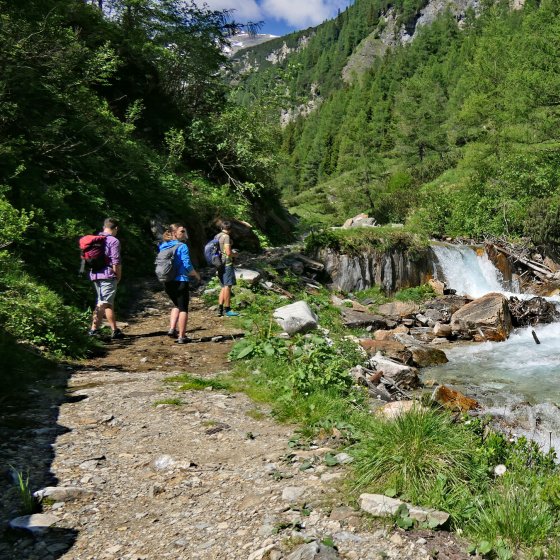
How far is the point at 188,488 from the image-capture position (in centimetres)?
372

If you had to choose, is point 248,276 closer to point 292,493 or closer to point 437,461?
point 292,493

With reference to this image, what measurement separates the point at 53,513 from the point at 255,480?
1.49m

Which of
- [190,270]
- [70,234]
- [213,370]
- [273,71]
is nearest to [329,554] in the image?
[213,370]

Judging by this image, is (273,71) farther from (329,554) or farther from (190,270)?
(329,554)

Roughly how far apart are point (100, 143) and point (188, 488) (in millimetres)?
11665

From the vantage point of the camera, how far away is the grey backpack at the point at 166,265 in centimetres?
810

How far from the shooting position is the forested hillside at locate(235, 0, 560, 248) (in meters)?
26.0

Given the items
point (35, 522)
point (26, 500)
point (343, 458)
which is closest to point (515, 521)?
point (343, 458)

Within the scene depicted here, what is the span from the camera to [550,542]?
2877 mm

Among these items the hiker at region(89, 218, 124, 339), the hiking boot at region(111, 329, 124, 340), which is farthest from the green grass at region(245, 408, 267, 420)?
the hiking boot at region(111, 329, 124, 340)

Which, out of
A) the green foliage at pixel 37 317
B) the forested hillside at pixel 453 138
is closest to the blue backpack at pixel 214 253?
the green foliage at pixel 37 317

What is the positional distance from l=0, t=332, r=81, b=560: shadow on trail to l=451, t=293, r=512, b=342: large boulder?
1250 cm

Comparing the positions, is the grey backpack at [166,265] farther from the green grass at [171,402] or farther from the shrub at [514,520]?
the shrub at [514,520]

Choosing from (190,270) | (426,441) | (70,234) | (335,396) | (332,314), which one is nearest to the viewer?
(426,441)
